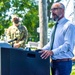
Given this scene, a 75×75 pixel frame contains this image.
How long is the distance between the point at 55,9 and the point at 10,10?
24.4m

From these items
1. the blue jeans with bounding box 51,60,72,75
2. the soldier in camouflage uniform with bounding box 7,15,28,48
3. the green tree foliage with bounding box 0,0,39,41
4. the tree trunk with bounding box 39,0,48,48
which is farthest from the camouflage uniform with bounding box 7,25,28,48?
the green tree foliage with bounding box 0,0,39,41

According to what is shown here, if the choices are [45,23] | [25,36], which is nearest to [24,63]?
[25,36]

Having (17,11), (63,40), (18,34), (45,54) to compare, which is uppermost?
(63,40)

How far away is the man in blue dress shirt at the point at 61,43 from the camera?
4.33 m

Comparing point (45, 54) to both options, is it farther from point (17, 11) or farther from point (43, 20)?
point (17, 11)

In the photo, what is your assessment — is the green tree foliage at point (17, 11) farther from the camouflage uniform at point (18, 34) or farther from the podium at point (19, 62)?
the podium at point (19, 62)

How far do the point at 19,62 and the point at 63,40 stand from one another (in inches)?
28.8

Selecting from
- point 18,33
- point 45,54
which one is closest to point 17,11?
point 18,33

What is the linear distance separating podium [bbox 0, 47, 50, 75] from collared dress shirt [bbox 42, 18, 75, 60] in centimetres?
29

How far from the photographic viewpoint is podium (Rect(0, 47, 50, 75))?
3.94m

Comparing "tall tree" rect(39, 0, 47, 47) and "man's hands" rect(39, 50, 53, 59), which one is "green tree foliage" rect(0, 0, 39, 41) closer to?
"tall tree" rect(39, 0, 47, 47)

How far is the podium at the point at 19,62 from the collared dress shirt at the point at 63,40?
285mm

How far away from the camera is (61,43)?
444cm

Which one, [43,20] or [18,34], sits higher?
[43,20]
